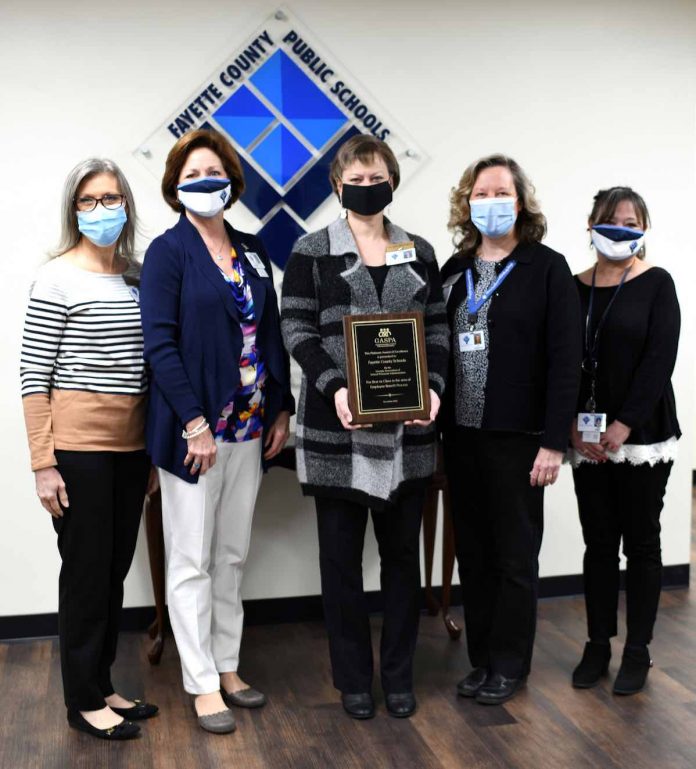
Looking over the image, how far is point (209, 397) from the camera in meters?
2.73

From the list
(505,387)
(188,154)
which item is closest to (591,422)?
(505,387)

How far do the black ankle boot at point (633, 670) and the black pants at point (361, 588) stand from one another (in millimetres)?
722

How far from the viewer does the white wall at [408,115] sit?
3553 mm

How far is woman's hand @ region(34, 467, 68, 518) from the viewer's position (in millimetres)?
2611

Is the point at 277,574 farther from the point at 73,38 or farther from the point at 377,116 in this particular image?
the point at 73,38

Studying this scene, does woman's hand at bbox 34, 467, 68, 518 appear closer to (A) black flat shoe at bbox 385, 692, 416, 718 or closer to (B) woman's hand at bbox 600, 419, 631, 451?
(A) black flat shoe at bbox 385, 692, 416, 718

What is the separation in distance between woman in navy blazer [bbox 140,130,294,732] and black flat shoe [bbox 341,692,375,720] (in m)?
0.30

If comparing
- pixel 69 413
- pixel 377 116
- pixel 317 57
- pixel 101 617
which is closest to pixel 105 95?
pixel 317 57

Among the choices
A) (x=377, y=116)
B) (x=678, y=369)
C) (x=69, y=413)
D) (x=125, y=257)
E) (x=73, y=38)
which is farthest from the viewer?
(x=678, y=369)

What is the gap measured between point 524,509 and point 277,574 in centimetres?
137

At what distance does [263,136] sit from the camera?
3748 millimetres

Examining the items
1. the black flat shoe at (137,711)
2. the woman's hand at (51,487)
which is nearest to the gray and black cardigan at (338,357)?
the woman's hand at (51,487)

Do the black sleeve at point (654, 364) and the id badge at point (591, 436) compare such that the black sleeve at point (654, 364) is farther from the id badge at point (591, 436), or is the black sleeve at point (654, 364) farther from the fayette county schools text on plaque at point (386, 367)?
the fayette county schools text on plaque at point (386, 367)

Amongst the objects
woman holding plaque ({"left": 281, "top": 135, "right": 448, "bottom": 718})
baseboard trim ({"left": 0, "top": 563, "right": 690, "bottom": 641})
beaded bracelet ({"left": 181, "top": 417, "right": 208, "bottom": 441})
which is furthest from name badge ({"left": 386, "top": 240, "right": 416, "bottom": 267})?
baseboard trim ({"left": 0, "top": 563, "right": 690, "bottom": 641})
